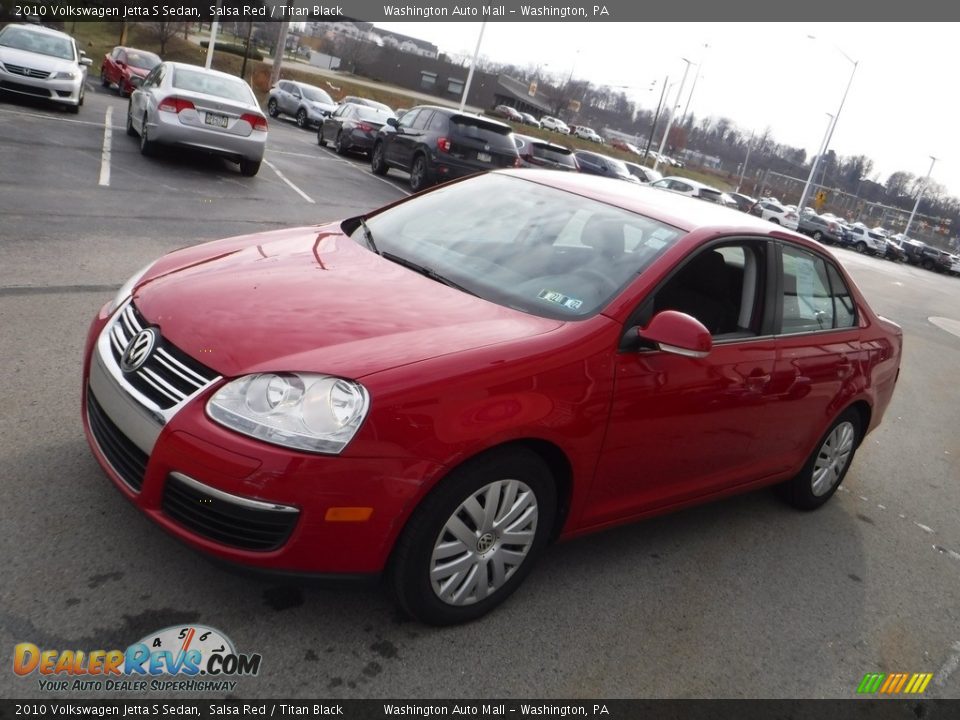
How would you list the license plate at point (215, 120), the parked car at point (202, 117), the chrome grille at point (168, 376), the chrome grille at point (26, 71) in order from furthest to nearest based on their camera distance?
the chrome grille at point (26, 71) → the license plate at point (215, 120) → the parked car at point (202, 117) → the chrome grille at point (168, 376)

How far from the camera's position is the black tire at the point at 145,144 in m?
13.2

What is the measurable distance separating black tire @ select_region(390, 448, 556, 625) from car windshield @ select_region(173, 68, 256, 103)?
11987 millimetres

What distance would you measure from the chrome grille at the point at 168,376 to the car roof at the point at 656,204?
7.03 feet

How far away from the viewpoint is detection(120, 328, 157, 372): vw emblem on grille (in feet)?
9.77

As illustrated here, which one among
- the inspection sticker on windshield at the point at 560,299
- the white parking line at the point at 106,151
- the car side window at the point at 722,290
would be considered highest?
the car side window at the point at 722,290

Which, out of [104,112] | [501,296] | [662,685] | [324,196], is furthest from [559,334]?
[104,112]

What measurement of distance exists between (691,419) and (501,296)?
974 millimetres

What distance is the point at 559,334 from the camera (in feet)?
10.4

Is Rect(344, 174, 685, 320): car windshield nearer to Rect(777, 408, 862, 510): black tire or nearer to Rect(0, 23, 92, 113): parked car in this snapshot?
Rect(777, 408, 862, 510): black tire

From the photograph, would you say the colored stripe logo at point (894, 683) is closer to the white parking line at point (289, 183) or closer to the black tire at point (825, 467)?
the black tire at point (825, 467)

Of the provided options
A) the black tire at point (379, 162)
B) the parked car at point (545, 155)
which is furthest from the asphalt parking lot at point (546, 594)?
the parked car at point (545, 155)

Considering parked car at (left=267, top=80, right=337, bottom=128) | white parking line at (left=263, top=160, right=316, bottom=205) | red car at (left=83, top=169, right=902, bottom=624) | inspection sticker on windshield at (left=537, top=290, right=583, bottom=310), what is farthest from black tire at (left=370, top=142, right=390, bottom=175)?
inspection sticker on windshield at (left=537, top=290, right=583, bottom=310)

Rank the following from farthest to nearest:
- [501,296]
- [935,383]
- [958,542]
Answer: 1. [935,383]
2. [958,542]
3. [501,296]
